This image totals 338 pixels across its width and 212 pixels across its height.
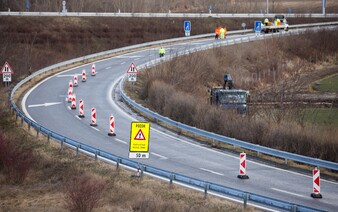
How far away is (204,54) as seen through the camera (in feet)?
181

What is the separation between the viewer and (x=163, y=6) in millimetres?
111812

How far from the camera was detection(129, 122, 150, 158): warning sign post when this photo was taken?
20250 millimetres

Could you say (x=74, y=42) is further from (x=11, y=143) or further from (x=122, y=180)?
(x=122, y=180)

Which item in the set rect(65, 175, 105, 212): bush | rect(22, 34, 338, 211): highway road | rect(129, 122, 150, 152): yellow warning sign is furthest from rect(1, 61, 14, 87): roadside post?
rect(65, 175, 105, 212): bush

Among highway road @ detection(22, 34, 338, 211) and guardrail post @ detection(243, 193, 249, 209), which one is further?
highway road @ detection(22, 34, 338, 211)

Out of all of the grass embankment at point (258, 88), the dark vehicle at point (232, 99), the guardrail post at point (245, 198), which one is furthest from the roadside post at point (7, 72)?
the guardrail post at point (245, 198)

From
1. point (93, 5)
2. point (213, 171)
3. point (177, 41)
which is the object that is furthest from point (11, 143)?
point (93, 5)

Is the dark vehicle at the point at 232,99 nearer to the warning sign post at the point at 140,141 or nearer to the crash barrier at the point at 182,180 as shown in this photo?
the crash barrier at the point at 182,180

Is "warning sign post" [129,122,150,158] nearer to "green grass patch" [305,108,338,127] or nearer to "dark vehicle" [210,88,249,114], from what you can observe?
"dark vehicle" [210,88,249,114]

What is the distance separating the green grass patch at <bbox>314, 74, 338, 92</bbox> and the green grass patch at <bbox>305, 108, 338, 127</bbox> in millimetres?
10870

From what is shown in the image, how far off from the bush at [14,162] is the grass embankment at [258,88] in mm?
8238

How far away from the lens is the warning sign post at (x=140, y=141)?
20.2 m

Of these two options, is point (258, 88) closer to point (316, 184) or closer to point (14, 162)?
point (14, 162)

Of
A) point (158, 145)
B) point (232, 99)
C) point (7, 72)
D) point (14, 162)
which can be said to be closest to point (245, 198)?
point (14, 162)
